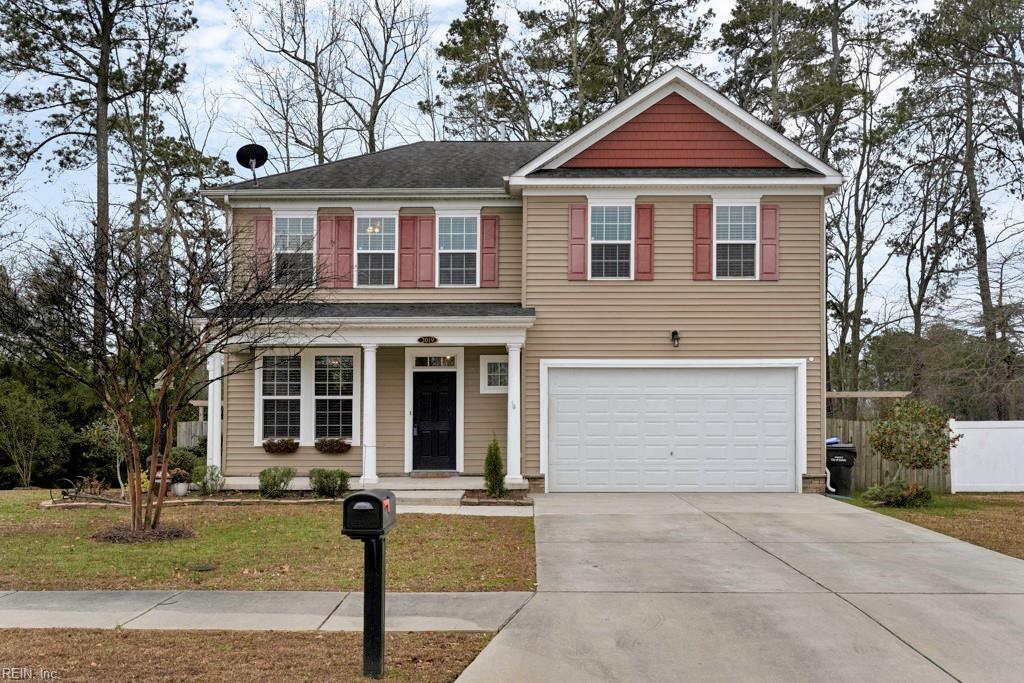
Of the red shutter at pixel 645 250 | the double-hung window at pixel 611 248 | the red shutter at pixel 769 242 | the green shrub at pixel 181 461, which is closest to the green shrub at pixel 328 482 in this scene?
the green shrub at pixel 181 461

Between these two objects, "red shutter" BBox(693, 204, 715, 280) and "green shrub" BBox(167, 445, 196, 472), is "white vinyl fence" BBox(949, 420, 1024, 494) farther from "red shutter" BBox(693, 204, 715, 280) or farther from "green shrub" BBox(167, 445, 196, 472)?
"green shrub" BBox(167, 445, 196, 472)

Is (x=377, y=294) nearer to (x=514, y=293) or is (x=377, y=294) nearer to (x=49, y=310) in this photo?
(x=514, y=293)

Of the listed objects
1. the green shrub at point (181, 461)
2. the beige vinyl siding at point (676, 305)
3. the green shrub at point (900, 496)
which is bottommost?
the green shrub at point (900, 496)

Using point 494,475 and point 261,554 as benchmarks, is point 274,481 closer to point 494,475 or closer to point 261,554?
point 494,475

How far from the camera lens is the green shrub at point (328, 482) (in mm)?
13789

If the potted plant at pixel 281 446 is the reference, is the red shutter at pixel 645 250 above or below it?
above

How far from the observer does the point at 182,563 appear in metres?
8.59

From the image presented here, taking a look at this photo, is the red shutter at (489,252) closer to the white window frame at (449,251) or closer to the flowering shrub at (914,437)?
the white window frame at (449,251)

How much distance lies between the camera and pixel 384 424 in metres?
15.8

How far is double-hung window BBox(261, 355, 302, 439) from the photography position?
15758 mm

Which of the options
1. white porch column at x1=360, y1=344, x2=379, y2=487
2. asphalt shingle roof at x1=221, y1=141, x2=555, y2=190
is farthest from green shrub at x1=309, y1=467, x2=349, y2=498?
asphalt shingle roof at x1=221, y1=141, x2=555, y2=190

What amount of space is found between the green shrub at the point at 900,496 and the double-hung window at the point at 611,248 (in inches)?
222

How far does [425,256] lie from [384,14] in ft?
50.4

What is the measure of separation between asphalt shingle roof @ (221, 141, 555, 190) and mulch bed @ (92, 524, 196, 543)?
7.88 metres
